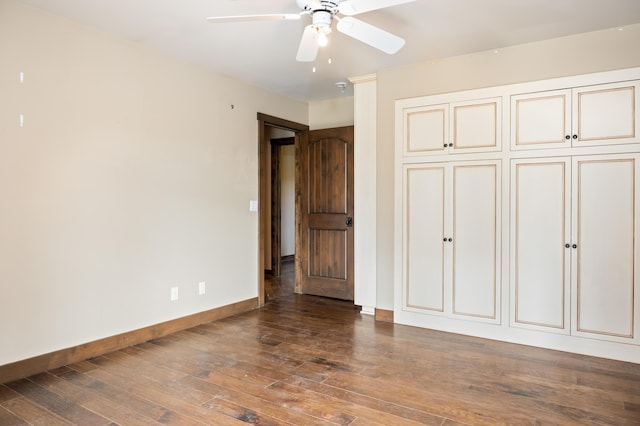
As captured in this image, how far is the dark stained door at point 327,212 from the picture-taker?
4.83 m

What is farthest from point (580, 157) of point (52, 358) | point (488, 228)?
point (52, 358)

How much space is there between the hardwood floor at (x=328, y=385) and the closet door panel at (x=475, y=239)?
346 mm

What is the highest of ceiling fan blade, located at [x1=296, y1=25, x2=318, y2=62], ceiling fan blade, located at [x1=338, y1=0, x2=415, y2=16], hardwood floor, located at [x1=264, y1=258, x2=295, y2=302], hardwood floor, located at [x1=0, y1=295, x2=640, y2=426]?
ceiling fan blade, located at [x1=338, y1=0, x2=415, y2=16]

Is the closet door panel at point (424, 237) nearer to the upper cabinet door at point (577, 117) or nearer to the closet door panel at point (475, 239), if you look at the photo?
the closet door panel at point (475, 239)

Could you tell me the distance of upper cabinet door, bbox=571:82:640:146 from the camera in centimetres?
294

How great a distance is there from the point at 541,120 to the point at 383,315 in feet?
7.57

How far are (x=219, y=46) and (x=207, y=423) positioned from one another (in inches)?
113

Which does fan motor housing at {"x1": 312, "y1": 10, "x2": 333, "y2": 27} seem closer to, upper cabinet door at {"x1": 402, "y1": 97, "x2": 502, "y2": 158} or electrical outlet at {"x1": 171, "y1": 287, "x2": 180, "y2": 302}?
upper cabinet door at {"x1": 402, "y1": 97, "x2": 502, "y2": 158}

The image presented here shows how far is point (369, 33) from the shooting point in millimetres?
2367

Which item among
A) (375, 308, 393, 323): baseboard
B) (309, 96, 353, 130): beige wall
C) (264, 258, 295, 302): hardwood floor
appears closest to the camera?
(375, 308, 393, 323): baseboard

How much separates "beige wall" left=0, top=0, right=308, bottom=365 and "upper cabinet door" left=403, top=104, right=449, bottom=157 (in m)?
1.81

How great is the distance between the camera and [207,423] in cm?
208

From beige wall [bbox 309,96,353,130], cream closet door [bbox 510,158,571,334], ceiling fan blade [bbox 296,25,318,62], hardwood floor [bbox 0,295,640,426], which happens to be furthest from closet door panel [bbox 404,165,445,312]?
ceiling fan blade [bbox 296,25,318,62]

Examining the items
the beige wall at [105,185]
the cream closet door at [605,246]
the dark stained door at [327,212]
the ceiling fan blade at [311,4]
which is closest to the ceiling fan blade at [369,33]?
the ceiling fan blade at [311,4]
